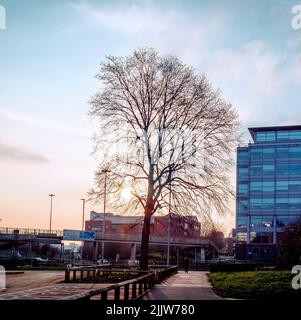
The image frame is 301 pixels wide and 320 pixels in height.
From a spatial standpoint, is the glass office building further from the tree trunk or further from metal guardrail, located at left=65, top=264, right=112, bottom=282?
the tree trunk

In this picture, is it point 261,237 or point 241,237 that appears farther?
point 241,237

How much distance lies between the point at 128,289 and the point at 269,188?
103391mm

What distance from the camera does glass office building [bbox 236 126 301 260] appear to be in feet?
380

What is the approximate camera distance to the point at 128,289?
17.9m

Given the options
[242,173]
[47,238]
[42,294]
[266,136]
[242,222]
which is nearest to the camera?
[42,294]

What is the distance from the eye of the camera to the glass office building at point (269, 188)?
115875 mm

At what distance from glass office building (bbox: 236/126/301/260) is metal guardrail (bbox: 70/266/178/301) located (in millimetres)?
86184

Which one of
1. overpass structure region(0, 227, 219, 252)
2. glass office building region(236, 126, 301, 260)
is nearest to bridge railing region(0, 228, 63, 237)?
overpass structure region(0, 227, 219, 252)

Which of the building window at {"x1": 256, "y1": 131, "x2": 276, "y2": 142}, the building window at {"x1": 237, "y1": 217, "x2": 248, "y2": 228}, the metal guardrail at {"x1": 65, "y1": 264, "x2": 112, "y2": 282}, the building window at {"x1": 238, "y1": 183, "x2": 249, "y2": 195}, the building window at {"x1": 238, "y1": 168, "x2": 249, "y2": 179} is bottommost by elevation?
the metal guardrail at {"x1": 65, "y1": 264, "x2": 112, "y2": 282}

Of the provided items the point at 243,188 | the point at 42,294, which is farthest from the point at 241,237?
the point at 42,294

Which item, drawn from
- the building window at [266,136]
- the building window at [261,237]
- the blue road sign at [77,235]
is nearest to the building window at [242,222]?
the building window at [261,237]

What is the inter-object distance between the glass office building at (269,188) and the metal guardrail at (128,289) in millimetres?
86184

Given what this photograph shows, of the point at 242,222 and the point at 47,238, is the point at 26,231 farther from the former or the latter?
the point at 242,222
